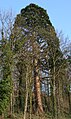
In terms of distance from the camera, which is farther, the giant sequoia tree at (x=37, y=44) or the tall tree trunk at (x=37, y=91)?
the tall tree trunk at (x=37, y=91)

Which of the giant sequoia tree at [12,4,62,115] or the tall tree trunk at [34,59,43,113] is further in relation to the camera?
the tall tree trunk at [34,59,43,113]

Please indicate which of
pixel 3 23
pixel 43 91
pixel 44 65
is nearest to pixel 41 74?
pixel 44 65

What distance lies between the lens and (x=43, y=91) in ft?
157

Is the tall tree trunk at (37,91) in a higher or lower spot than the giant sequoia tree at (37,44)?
lower

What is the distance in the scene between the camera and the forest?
37.2 metres

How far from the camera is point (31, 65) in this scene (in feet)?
126

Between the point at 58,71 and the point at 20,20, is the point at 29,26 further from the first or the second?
the point at 58,71

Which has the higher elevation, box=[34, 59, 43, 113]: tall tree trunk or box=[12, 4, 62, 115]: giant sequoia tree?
box=[12, 4, 62, 115]: giant sequoia tree

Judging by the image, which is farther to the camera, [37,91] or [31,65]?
[37,91]

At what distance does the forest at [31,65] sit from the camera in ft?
122

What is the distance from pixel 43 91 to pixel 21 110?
23.1 ft

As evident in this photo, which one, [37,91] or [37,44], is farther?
[37,91]

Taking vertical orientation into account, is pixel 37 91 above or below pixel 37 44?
below

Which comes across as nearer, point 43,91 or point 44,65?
point 44,65
